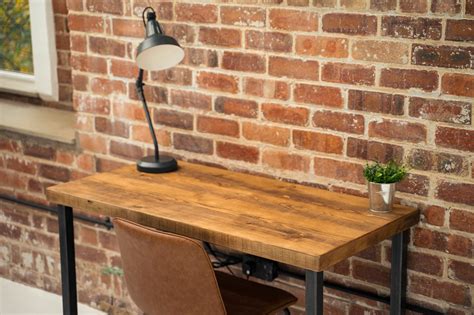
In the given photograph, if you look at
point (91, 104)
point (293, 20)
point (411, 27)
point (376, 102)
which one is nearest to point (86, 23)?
point (91, 104)

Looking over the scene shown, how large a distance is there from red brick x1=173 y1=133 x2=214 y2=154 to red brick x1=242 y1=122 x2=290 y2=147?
0.18m

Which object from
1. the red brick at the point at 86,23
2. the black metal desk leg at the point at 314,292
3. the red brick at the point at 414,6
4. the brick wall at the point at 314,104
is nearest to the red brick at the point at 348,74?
the brick wall at the point at 314,104

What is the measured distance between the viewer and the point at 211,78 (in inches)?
125

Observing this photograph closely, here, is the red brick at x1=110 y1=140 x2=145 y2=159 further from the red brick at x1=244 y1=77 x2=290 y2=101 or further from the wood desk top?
the red brick at x1=244 y1=77 x2=290 y2=101

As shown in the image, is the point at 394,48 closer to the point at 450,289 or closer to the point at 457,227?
the point at 457,227

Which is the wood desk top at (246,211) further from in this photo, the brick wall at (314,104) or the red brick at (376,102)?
the red brick at (376,102)

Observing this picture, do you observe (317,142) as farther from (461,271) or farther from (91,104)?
(91,104)

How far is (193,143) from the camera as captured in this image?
3.30 m

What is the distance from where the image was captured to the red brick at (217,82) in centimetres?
313

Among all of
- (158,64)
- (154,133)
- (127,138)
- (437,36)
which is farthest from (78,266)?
(437,36)

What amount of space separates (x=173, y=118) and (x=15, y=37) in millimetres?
1156

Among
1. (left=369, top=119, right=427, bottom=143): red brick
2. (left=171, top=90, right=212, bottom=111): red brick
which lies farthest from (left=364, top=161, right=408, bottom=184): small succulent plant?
(left=171, top=90, right=212, bottom=111): red brick

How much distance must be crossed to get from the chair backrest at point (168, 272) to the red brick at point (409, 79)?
0.80 metres

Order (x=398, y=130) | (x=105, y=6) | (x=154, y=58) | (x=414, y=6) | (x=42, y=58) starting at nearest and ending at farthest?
(x=414, y=6) < (x=398, y=130) < (x=154, y=58) < (x=105, y=6) < (x=42, y=58)
